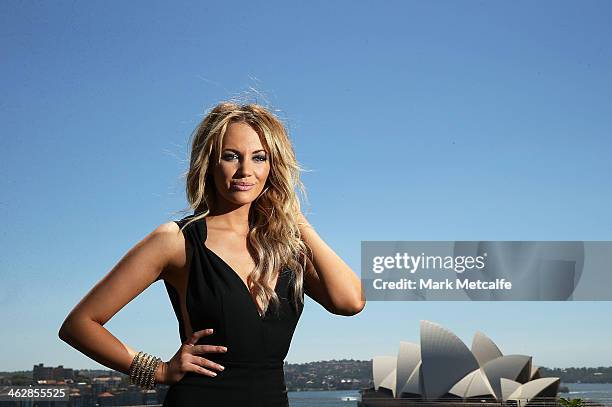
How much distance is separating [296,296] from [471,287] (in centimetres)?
3412

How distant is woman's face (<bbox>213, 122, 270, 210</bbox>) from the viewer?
4.91 ft

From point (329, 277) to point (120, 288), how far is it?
355 millimetres

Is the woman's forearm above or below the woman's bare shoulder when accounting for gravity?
below

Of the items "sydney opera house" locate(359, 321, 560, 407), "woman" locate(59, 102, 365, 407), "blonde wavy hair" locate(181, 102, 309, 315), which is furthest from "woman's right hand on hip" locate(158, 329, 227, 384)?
"sydney opera house" locate(359, 321, 560, 407)

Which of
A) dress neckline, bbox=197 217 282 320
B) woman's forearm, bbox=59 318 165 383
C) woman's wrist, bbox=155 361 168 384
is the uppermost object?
dress neckline, bbox=197 217 282 320

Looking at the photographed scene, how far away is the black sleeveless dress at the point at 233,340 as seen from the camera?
143cm

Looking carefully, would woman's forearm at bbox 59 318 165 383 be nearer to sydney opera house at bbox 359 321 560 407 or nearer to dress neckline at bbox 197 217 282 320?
dress neckline at bbox 197 217 282 320

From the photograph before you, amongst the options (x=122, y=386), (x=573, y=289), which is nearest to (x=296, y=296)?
(x=573, y=289)

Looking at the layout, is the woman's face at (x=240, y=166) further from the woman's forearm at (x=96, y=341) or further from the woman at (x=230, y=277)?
the woman's forearm at (x=96, y=341)

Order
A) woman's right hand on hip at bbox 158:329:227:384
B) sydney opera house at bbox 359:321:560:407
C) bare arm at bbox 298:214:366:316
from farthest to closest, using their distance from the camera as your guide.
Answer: sydney opera house at bbox 359:321:560:407 < bare arm at bbox 298:214:366:316 < woman's right hand on hip at bbox 158:329:227:384

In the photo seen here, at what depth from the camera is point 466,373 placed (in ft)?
95.2

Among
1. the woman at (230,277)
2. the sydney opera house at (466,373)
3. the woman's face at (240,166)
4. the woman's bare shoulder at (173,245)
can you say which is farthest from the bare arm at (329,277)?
the sydney opera house at (466,373)

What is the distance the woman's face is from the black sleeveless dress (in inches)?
4.4

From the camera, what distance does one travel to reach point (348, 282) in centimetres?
154
